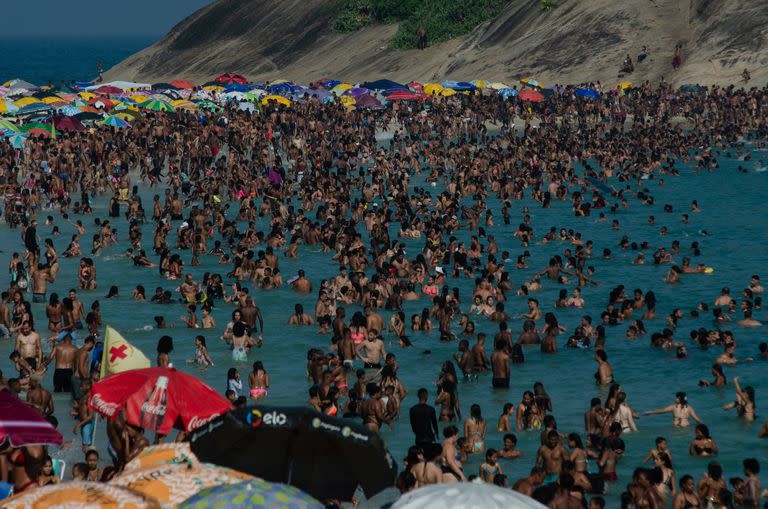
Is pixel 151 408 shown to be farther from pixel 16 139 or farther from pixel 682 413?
pixel 16 139

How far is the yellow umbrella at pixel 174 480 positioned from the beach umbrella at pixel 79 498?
672mm

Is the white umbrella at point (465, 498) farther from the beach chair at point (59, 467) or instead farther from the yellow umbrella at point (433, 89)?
the yellow umbrella at point (433, 89)

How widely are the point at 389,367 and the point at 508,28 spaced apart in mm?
58155

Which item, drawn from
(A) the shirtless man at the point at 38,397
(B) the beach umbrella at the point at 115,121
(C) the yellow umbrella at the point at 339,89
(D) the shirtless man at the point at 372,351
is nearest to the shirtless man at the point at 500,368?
(D) the shirtless man at the point at 372,351

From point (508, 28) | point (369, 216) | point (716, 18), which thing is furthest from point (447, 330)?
point (508, 28)

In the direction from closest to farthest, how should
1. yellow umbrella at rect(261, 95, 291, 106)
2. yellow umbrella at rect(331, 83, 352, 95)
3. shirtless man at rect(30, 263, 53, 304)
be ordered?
shirtless man at rect(30, 263, 53, 304), yellow umbrella at rect(261, 95, 291, 106), yellow umbrella at rect(331, 83, 352, 95)

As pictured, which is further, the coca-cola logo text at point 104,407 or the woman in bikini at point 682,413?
the woman in bikini at point 682,413

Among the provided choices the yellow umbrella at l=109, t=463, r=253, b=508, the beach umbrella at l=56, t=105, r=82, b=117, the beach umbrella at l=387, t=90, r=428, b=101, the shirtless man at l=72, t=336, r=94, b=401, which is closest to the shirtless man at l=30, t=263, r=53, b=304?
the shirtless man at l=72, t=336, r=94, b=401

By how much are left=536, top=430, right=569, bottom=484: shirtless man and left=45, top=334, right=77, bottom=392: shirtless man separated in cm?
787

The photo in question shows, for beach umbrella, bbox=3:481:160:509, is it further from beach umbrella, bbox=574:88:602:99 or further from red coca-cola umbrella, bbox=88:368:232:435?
beach umbrella, bbox=574:88:602:99

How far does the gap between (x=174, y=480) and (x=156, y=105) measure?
45.2 meters

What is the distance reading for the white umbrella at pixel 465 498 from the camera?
25.0 ft

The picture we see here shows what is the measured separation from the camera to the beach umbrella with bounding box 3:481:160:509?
25.9 feet

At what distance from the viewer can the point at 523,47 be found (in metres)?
70.0
